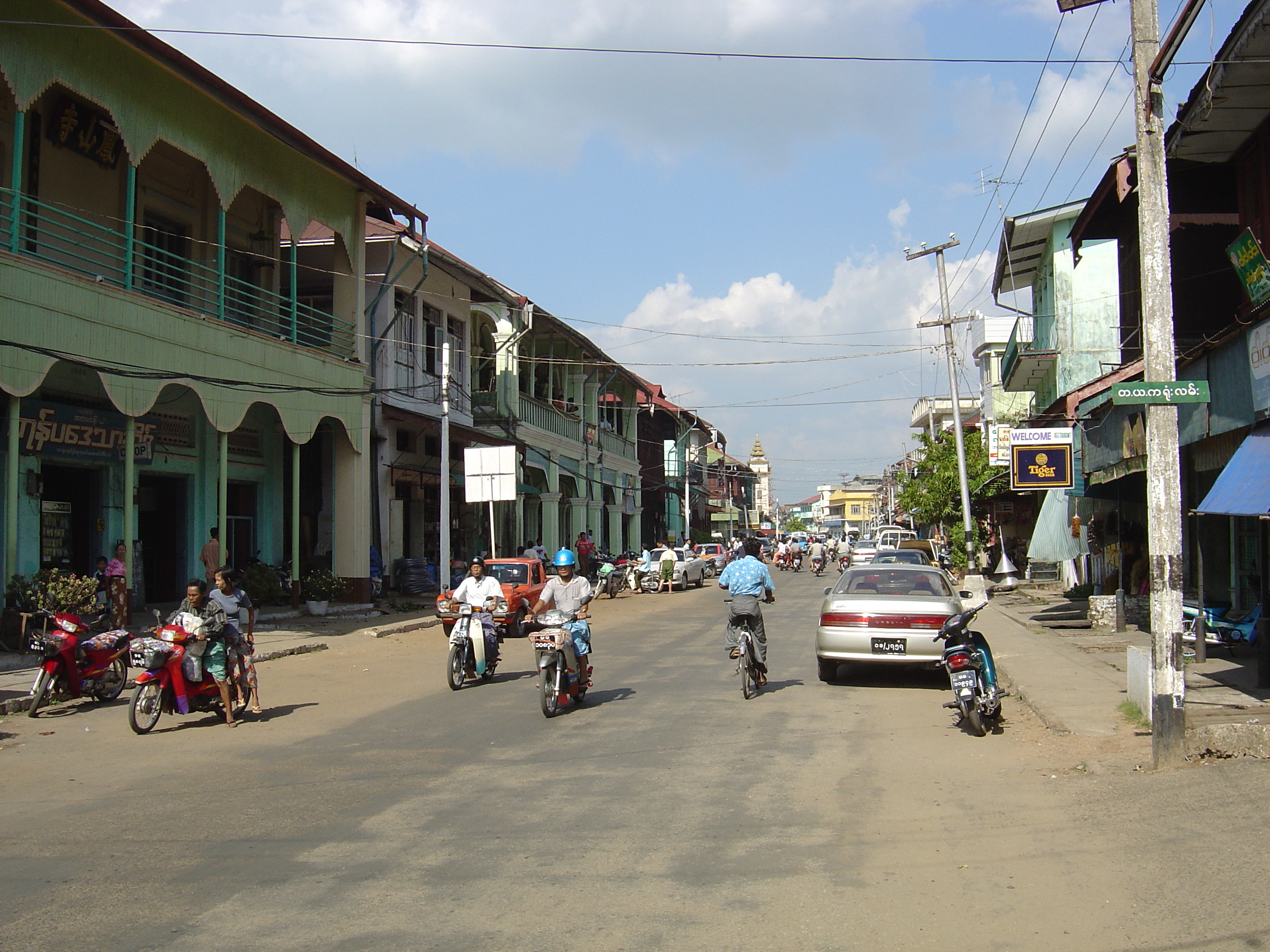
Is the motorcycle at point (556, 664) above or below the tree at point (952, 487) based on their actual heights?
below

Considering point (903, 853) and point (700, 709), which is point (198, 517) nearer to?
point (700, 709)

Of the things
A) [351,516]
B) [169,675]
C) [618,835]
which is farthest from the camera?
[351,516]

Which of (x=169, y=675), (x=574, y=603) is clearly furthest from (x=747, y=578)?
(x=169, y=675)

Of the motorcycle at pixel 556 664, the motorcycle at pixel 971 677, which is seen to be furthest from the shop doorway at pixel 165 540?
the motorcycle at pixel 971 677

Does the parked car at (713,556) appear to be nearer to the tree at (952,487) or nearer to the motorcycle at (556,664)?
the tree at (952,487)

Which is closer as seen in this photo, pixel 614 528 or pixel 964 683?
pixel 964 683

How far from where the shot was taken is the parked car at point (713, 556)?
1750 inches

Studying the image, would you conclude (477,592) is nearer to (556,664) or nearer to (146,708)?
(556,664)

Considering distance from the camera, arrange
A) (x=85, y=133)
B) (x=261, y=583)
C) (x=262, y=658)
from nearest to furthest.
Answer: (x=262, y=658)
(x=85, y=133)
(x=261, y=583)

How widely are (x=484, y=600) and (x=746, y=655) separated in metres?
3.47

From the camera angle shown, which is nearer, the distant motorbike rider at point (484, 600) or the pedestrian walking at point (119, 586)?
the distant motorbike rider at point (484, 600)

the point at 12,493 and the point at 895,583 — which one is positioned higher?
the point at 12,493

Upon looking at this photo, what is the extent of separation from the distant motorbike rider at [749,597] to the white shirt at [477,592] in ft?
9.74

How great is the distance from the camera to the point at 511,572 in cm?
2138
